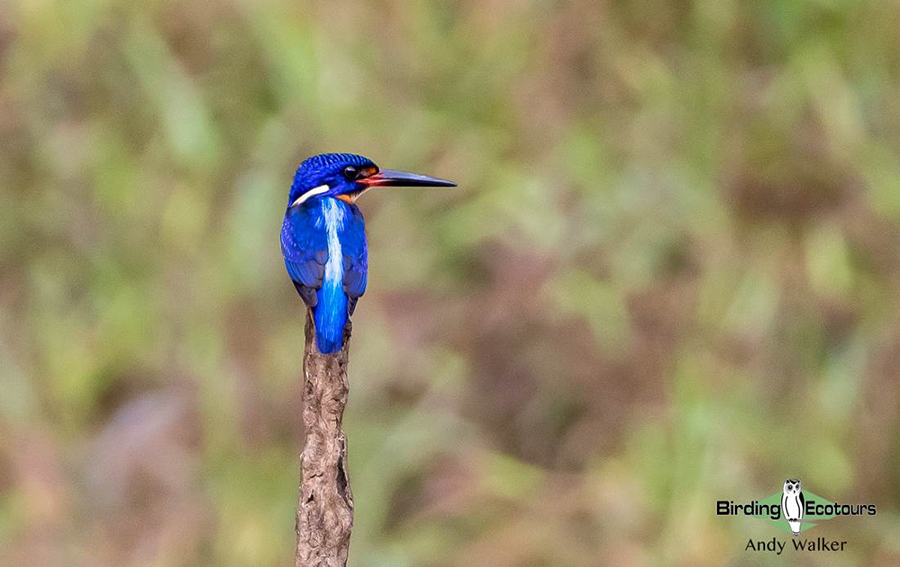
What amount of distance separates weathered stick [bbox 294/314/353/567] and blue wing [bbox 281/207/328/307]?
16.0 inches

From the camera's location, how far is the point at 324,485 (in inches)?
69.2

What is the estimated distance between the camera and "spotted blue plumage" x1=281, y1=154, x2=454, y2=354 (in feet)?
7.41

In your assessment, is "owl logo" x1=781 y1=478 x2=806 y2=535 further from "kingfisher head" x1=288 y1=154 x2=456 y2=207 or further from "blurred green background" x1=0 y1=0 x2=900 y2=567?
"kingfisher head" x1=288 y1=154 x2=456 y2=207

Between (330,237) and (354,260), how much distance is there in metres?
0.09

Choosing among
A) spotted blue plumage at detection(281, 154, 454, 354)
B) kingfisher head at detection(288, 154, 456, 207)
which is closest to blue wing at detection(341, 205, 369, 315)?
spotted blue plumage at detection(281, 154, 454, 354)

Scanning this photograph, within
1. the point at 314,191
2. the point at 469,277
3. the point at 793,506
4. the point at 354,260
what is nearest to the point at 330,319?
the point at 354,260

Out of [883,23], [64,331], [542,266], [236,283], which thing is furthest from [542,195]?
[64,331]

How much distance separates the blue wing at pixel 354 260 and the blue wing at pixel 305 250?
4 centimetres

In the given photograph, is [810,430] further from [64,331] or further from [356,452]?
[64,331]

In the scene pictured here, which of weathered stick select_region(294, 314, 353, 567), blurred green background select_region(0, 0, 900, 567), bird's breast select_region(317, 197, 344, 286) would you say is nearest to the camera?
weathered stick select_region(294, 314, 353, 567)

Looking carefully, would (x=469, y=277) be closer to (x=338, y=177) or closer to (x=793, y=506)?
(x=793, y=506)

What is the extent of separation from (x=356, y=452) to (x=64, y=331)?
1171mm

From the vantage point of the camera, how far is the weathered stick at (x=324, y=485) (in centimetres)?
171

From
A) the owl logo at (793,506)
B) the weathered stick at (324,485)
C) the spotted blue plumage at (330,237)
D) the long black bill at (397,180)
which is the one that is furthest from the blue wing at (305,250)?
the owl logo at (793,506)
